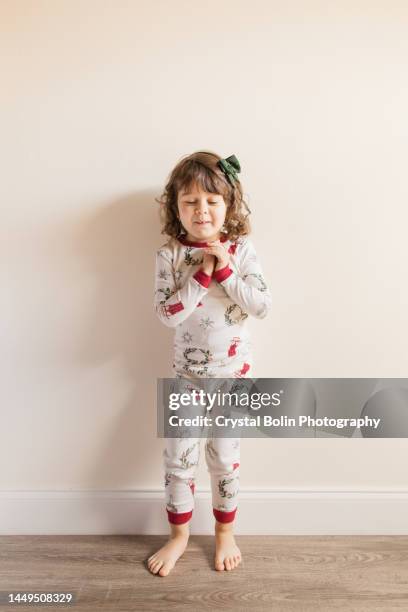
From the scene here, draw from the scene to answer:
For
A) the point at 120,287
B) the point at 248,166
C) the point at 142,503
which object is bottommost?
the point at 142,503

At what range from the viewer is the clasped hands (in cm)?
128

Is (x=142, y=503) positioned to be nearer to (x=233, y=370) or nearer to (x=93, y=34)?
(x=233, y=370)

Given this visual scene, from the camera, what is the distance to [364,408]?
1.53 m

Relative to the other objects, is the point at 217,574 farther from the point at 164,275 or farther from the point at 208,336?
the point at 164,275

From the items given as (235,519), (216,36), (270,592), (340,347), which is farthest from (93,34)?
(270,592)

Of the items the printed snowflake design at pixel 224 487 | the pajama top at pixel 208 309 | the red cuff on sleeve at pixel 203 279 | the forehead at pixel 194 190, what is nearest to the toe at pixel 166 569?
the printed snowflake design at pixel 224 487

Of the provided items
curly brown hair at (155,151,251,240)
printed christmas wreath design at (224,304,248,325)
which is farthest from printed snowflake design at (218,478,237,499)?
curly brown hair at (155,151,251,240)

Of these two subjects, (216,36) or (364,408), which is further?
(364,408)

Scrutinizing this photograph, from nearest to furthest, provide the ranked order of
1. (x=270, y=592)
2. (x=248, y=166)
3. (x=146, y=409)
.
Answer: (x=270, y=592) → (x=248, y=166) → (x=146, y=409)

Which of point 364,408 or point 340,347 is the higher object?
point 340,347

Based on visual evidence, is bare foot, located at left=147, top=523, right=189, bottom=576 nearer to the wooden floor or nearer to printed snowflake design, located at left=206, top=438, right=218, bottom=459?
the wooden floor

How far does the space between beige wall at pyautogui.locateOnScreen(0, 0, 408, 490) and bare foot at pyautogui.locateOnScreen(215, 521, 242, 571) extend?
0.18 meters

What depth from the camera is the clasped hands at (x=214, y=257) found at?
128 centimetres

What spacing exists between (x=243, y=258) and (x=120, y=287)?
387 mm
